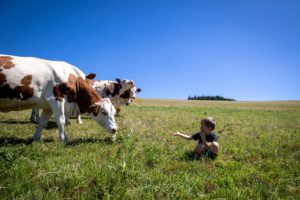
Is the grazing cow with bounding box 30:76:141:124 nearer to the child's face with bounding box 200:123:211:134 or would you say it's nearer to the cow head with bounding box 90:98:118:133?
the cow head with bounding box 90:98:118:133

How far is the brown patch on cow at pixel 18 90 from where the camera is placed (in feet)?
20.2

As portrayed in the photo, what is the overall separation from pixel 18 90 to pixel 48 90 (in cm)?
74

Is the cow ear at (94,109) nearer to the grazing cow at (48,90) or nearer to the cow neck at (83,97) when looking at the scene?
the grazing cow at (48,90)

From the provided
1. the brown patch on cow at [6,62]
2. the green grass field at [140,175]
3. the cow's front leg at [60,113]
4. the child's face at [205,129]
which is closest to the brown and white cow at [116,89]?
the cow's front leg at [60,113]

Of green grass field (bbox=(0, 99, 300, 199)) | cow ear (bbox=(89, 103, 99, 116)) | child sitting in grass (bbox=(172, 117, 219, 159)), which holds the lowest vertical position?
green grass field (bbox=(0, 99, 300, 199))

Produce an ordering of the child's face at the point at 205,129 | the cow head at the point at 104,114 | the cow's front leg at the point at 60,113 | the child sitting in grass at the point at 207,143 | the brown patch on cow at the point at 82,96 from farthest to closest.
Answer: the cow head at the point at 104,114 → the brown patch on cow at the point at 82,96 → the cow's front leg at the point at 60,113 → the child's face at the point at 205,129 → the child sitting in grass at the point at 207,143

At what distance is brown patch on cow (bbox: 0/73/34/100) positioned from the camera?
617 centimetres

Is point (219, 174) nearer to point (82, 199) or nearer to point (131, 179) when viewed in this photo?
point (131, 179)

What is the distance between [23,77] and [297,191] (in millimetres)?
6584

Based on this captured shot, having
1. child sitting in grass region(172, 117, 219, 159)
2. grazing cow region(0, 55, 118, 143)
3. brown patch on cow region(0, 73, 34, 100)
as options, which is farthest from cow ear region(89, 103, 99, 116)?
child sitting in grass region(172, 117, 219, 159)

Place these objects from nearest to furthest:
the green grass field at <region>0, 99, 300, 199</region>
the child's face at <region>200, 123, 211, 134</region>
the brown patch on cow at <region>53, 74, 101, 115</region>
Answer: the green grass field at <region>0, 99, 300, 199</region> → the child's face at <region>200, 123, 211, 134</region> → the brown patch on cow at <region>53, 74, 101, 115</region>

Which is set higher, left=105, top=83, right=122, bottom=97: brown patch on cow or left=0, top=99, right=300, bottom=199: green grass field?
left=105, top=83, right=122, bottom=97: brown patch on cow

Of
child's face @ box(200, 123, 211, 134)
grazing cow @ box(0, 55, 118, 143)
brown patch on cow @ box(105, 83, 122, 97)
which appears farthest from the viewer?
brown patch on cow @ box(105, 83, 122, 97)

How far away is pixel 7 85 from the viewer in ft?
20.3
